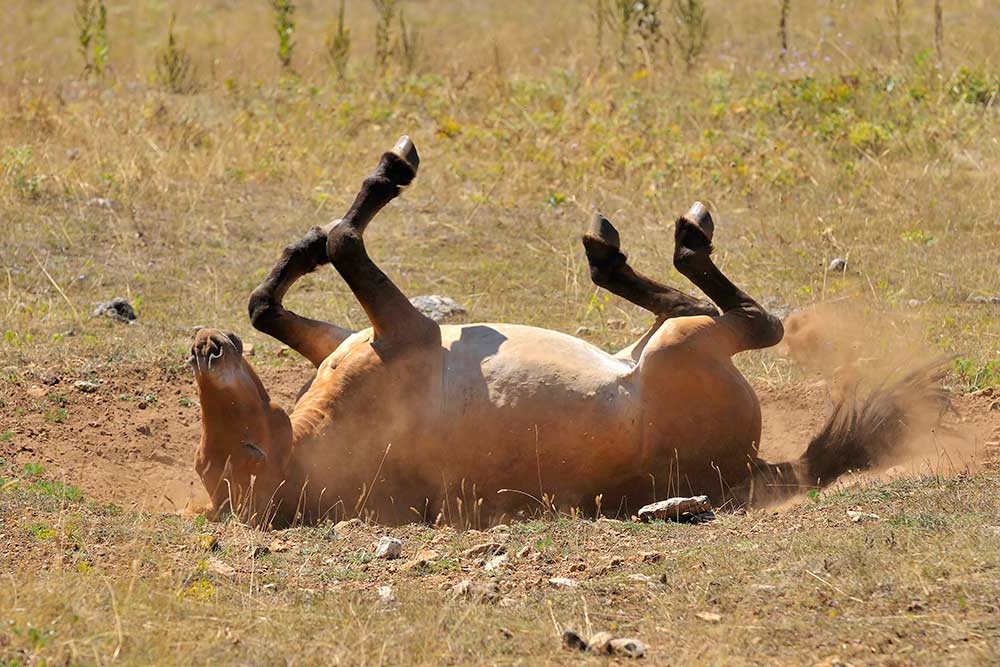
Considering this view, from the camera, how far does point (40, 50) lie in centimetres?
1614

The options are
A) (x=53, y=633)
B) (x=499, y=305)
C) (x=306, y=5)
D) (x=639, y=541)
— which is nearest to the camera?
(x=53, y=633)

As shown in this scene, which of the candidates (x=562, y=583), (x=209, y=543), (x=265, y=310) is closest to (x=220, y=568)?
(x=209, y=543)

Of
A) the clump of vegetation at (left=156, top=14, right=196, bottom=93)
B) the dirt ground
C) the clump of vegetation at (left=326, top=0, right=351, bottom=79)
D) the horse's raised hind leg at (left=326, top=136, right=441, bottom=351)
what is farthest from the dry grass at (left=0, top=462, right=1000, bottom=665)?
the clump of vegetation at (left=326, top=0, right=351, bottom=79)

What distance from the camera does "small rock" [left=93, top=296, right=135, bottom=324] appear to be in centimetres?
750

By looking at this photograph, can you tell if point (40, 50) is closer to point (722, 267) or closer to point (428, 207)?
point (428, 207)

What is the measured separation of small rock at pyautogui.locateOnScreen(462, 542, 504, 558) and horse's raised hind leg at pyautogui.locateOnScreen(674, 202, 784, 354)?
169 centimetres

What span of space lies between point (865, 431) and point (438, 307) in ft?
9.60

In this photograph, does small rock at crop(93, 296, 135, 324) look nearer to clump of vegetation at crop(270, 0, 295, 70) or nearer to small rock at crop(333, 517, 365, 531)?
small rock at crop(333, 517, 365, 531)

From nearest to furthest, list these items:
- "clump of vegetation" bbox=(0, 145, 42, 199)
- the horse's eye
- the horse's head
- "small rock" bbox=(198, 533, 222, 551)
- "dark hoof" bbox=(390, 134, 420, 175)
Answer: "small rock" bbox=(198, 533, 222, 551), the horse's head, the horse's eye, "dark hoof" bbox=(390, 134, 420, 175), "clump of vegetation" bbox=(0, 145, 42, 199)

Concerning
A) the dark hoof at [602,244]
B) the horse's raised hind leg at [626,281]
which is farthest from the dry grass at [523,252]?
the dark hoof at [602,244]

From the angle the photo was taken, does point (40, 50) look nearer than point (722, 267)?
No

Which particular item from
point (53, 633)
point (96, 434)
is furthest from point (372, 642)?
point (96, 434)

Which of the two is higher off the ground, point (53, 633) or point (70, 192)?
point (70, 192)

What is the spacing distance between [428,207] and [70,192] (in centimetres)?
260
